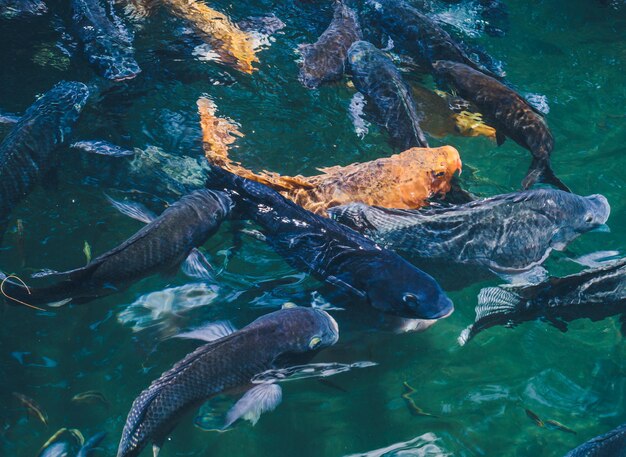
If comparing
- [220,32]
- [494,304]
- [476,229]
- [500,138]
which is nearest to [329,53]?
[220,32]

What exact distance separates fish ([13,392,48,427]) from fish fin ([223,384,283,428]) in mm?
1366

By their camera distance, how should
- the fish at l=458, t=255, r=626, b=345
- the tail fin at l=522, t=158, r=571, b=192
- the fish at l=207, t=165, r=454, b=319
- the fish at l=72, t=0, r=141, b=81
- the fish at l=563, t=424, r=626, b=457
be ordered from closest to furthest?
the fish at l=563, t=424, r=626, b=457
the fish at l=207, t=165, r=454, b=319
the fish at l=458, t=255, r=626, b=345
the tail fin at l=522, t=158, r=571, b=192
the fish at l=72, t=0, r=141, b=81

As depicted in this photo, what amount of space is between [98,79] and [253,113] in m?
1.89

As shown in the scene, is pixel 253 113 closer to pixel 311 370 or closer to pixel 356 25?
pixel 356 25

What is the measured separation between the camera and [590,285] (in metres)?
4.07

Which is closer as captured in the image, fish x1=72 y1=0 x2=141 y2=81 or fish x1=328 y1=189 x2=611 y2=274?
fish x1=328 y1=189 x2=611 y2=274

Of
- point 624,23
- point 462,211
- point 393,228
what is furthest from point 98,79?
point 624,23

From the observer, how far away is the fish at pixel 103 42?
584cm

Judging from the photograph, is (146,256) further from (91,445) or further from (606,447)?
(606,447)

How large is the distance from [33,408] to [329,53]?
4.66 metres

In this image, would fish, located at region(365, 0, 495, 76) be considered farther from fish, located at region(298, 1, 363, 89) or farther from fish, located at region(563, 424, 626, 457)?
fish, located at region(563, 424, 626, 457)

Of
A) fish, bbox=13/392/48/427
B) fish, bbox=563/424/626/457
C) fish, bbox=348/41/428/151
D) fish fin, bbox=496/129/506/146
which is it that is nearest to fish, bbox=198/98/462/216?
fish, bbox=348/41/428/151

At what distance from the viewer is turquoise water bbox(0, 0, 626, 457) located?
12.6ft

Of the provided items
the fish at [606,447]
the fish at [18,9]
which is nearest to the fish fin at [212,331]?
the fish at [606,447]
